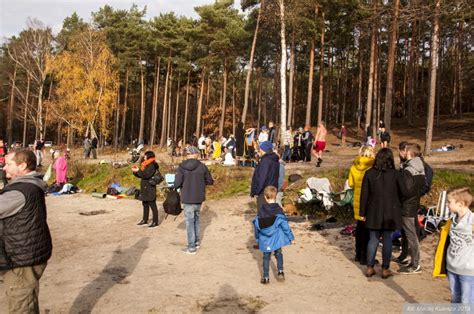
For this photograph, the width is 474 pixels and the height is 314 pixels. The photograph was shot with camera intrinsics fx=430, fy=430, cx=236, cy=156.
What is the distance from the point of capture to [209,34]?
35.9 metres

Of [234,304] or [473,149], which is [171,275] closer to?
[234,304]

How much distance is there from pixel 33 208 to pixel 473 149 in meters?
24.4

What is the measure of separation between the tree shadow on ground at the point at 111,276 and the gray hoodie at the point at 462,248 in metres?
3.87

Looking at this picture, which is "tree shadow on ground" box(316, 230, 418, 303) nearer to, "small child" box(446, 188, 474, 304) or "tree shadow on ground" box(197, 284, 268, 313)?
"small child" box(446, 188, 474, 304)

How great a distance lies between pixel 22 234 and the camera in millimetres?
3432

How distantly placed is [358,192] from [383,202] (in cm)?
99

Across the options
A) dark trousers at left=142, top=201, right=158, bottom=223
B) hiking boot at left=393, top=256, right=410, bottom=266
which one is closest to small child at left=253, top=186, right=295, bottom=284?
hiking boot at left=393, top=256, right=410, bottom=266

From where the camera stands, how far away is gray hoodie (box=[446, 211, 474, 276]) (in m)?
3.69

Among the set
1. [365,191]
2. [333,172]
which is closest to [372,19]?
[365,191]

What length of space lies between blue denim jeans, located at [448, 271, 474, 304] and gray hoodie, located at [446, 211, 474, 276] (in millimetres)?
48

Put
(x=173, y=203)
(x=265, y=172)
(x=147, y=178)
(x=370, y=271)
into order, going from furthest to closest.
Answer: (x=147, y=178), (x=173, y=203), (x=265, y=172), (x=370, y=271)

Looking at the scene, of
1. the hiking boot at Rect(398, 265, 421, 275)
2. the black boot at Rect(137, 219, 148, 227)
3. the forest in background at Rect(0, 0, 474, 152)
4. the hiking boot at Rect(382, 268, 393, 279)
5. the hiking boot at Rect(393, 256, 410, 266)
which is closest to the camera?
the hiking boot at Rect(382, 268, 393, 279)

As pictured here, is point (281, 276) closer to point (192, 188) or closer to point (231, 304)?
point (231, 304)

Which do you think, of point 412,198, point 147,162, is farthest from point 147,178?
point 412,198
